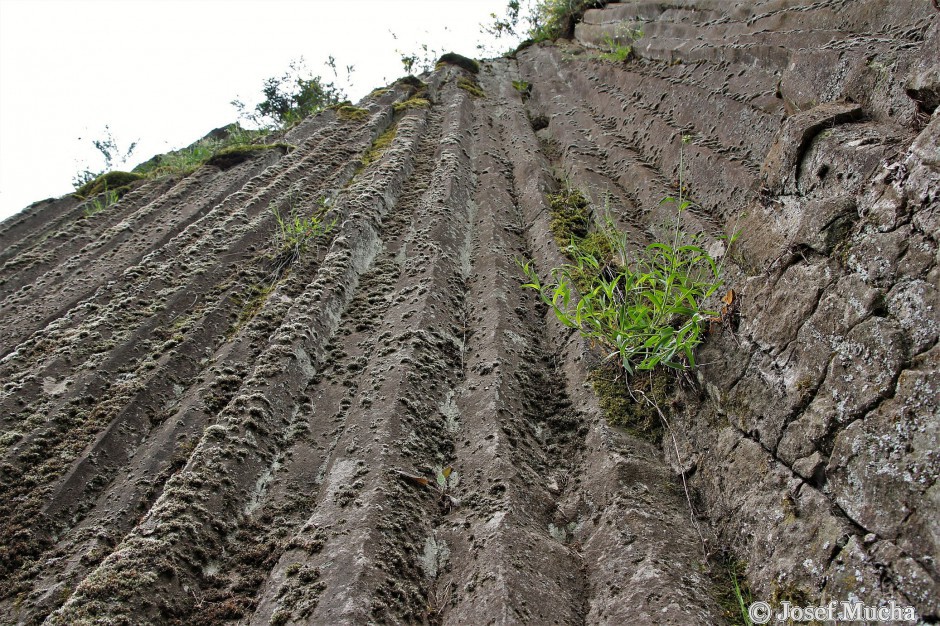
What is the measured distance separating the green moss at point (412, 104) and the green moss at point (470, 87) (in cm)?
57

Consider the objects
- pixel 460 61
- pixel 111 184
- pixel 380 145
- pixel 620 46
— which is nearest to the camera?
pixel 380 145

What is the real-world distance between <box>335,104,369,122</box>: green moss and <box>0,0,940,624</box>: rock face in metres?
2.07

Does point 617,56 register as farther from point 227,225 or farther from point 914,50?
point 227,225

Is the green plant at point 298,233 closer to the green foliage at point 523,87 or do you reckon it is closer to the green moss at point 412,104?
the green moss at point 412,104

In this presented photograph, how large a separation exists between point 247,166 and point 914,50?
4.30 m

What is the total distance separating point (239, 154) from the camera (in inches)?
183

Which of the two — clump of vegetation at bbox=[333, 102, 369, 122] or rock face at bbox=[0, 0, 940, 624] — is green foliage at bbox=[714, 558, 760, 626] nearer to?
rock face at bbox=[0, 0, 940, 624]

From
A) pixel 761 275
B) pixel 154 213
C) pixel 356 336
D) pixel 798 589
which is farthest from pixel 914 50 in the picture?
pixel 154 213

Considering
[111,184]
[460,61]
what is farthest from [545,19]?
[111,184]

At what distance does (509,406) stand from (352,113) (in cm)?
396

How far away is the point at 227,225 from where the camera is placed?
2.98m

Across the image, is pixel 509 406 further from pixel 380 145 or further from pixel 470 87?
pixel 470 87

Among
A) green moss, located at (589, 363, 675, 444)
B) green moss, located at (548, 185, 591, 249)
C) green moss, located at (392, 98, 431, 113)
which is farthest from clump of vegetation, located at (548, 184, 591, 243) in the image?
green moss, located at (392, 98, 431, 113)

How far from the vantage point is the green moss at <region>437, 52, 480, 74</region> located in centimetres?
621
